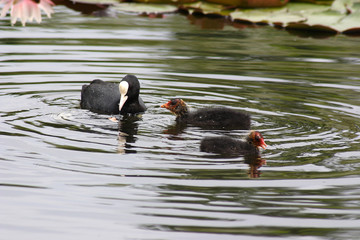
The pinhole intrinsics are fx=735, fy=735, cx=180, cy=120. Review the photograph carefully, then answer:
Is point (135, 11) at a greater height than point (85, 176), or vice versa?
point (135, 11)

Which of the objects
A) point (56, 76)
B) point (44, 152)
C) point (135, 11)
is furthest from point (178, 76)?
point (135, 11)

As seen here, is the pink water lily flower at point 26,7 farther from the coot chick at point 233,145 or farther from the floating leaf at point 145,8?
the floating leaf at point 145,8

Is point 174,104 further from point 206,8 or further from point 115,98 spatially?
point 206,8

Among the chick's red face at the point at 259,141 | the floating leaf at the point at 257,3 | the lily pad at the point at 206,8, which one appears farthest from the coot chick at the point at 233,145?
the lily pad at the point at 206,8

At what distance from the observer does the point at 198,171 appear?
5.88 metres

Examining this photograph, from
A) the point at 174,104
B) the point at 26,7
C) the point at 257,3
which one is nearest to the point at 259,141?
the point at 174,104

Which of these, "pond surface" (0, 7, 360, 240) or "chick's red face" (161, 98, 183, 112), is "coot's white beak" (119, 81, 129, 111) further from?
"chick's red face" (161, 98, 183, 112)

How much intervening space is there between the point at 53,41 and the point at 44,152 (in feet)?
22.8

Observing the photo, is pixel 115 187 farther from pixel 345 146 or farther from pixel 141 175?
pixel 345 146

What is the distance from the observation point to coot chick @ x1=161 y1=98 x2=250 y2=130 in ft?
25.1

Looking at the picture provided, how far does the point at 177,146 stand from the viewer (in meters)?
6.71

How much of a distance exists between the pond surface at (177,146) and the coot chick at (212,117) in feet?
0.39

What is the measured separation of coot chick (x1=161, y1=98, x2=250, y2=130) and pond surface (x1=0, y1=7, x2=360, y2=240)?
0.12 m

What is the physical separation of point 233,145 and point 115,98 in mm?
2608
